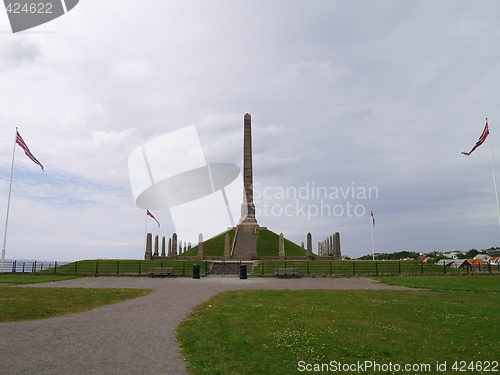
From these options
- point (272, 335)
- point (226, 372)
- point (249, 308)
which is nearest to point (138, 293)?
point (249, 308)

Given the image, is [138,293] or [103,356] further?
[138,293]

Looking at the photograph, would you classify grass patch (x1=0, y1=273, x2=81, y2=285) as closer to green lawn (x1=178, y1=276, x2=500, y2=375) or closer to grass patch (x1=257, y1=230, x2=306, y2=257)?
green lawn (x1=178, y1=276, x2=500, y2=375)

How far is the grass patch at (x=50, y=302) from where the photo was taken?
11.4 metres

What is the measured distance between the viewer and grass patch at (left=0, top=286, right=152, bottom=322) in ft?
37.4

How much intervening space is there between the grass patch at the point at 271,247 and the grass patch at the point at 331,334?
1327 inches

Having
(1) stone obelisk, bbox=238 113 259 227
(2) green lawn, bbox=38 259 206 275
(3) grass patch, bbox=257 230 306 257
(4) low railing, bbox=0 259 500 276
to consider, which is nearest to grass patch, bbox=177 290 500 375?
(4) low railing, bbox=0 259 500 276

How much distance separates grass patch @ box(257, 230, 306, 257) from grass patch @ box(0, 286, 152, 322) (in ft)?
98.0

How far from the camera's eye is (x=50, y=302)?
45.8 feet

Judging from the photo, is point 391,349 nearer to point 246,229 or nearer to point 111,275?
point 111,275

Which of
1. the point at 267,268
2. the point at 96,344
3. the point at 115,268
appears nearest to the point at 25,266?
the point at 115,268

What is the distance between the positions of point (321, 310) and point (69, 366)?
310 inches

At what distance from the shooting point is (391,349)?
23.9 feet

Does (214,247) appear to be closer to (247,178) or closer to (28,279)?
(247,178)

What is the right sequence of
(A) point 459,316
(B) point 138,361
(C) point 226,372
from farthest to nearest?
(A) point 459,316, (B) point 138,361, (C) point 226,372
